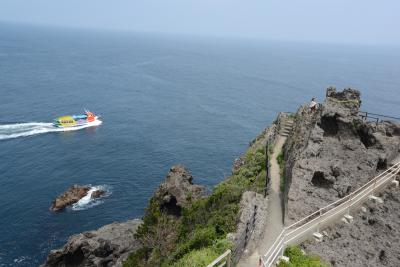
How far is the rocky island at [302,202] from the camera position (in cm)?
2048

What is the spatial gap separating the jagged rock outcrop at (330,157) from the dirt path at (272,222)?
3.71ft

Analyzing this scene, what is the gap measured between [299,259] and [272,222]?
5.15 meters

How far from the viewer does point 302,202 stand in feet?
78.4

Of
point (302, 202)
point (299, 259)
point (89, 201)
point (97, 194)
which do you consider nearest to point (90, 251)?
point (89, 201)

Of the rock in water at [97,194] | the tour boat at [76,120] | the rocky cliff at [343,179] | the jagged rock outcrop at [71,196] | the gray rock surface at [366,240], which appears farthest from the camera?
the tour boat at [76,120]

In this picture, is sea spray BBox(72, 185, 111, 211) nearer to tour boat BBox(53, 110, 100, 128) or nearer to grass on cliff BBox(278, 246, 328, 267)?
tour boat BBox(53, 110, 100, 128)

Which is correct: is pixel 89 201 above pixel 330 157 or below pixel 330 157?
below

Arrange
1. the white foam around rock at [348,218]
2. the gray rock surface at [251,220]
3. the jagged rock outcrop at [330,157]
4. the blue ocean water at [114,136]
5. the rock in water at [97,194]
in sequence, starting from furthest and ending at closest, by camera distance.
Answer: the rock in water at [97,194]
the blue ocean water at [114,136]
the jagged rock outcrop at [330,157]
the white foam around rock at [348,218]
the gray rock surface at [251,220]

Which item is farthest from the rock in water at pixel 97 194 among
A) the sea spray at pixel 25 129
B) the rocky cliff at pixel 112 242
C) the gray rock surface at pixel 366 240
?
the gray rock surface at pixel 366 240

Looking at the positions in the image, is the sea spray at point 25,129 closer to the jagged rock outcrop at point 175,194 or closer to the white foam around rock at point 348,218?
the jagged rock outcrop at point 175,194

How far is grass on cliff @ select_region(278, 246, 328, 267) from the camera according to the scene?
725 inches

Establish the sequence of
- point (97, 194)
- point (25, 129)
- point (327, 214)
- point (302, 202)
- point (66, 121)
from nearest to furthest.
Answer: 1. point (327, 214)
2. point (302, 202)
3. point (97, 194)
4. point (25, 129)
5. point (66, 121)

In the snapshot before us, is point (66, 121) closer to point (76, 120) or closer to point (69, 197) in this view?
point (76, 120)

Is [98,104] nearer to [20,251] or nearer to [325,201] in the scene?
[20,251]
